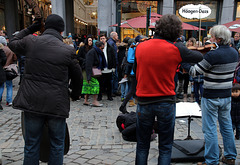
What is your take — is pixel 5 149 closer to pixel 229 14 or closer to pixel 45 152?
pixel 45 152

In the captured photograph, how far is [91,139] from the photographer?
4.90 metres

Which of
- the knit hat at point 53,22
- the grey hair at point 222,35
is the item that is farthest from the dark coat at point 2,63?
the grey hair at point 222,35

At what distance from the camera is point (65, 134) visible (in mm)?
3264

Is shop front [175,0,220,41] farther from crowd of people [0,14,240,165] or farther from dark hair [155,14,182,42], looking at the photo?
dark hair [155,14,182,42]

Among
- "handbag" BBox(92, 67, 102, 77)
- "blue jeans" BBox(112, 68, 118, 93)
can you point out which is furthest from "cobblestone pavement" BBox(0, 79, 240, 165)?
"blue jeans" BBox(112, 68, 118, 93)

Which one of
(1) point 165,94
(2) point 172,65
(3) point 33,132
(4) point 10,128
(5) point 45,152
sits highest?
(2) point 172,65

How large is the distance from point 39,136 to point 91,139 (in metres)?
2.05

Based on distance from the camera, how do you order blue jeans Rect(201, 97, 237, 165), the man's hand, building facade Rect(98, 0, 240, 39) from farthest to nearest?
building facade Rect(98, 0, 240, 39), blue jeans Rect(201, 97, 237, 165), the man's hand

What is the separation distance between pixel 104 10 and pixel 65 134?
45.5 ft

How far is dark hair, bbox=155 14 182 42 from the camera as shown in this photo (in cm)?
274

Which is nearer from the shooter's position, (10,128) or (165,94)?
(165,94)

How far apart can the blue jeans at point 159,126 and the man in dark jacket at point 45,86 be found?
0.91 meters

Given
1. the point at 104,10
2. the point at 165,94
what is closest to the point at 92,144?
the point at 165,94

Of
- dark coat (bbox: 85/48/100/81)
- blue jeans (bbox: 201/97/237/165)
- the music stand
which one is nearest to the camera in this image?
blue jeans (bbox: 201/97/237/165)
